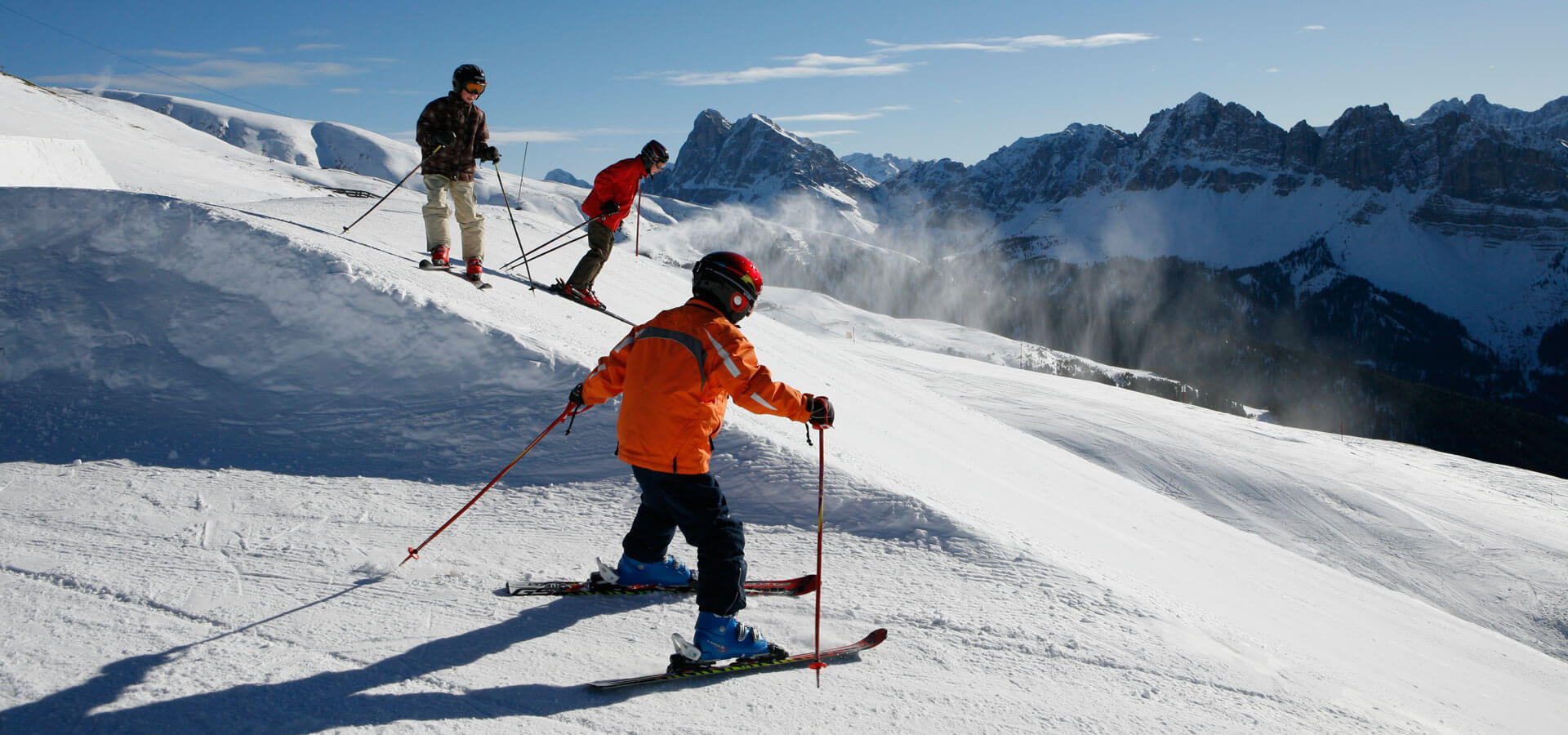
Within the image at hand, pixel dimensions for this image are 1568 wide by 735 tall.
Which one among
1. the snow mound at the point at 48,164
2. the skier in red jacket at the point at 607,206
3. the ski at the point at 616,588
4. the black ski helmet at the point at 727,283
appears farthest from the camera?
the snow mound at the point at 48,164

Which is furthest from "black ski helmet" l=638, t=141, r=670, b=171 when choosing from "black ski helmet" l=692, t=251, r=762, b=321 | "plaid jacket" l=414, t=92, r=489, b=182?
"black ski helmet" l=692, t=251, r=762, b=321

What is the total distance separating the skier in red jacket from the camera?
366 inches

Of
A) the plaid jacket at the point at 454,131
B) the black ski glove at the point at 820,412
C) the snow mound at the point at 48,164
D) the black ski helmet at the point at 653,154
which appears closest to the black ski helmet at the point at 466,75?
the plaid jacket at the point at 454,131

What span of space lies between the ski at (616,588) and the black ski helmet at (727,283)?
155cm

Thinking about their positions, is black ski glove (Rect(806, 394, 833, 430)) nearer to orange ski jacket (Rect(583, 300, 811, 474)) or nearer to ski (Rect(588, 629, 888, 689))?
orange ski jacket (Rect(583, 300, 811, 474))

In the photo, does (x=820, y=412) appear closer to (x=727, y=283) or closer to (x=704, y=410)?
(x=704, y=410)

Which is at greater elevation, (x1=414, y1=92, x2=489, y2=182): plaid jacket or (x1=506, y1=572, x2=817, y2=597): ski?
(x1=414, y1=92, x2=489, y2=182): plaid jacket

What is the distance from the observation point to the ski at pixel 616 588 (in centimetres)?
411

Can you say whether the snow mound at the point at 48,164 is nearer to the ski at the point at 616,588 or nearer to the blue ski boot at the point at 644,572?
the ski at the point at 616,588

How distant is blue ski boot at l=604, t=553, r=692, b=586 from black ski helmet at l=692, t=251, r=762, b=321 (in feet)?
4.57

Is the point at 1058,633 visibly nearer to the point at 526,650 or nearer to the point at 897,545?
the point at 897,545

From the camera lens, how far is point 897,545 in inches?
194

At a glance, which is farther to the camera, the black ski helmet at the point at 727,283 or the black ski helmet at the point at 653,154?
the black ski helmet at the point at 653,154

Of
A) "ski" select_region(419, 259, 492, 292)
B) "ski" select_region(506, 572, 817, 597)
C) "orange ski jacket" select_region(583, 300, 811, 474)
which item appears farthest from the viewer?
"ski" select_region(419, 259, 492, 292)
